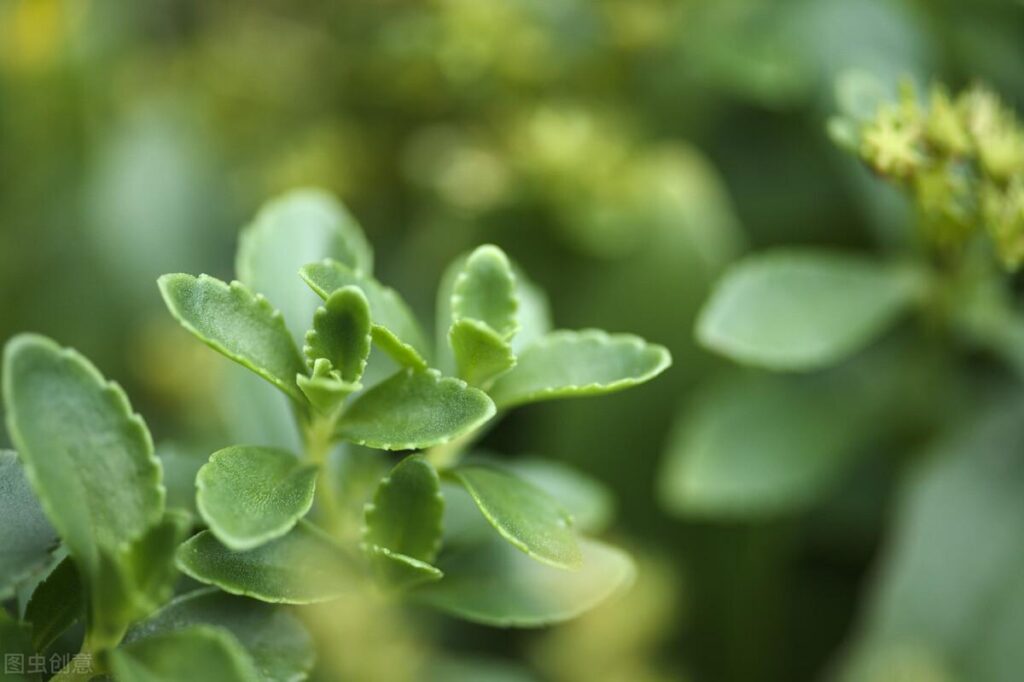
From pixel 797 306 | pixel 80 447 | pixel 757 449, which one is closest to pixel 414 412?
pixel 80 447

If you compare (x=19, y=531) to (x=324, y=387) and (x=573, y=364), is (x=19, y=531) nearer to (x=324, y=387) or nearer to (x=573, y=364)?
(x=324, y=387)

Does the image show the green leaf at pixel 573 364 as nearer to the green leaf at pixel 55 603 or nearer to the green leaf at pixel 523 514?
the green leaf at pixel 523 514

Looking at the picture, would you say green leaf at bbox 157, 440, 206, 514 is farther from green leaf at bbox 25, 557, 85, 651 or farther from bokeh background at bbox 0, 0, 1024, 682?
bokeh background at bbox 0, 0, 1024, 682

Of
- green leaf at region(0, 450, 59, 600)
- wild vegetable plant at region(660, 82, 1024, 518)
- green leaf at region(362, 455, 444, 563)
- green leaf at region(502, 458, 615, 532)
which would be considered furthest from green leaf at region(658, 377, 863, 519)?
green leaf at region(0, 450, 59, 600)

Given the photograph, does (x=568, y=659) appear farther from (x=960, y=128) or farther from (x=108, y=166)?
(x=108, y=166)

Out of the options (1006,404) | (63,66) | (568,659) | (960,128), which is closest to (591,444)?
(568,659)

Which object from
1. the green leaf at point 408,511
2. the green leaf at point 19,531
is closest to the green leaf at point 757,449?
the green leaf at point 408,511
